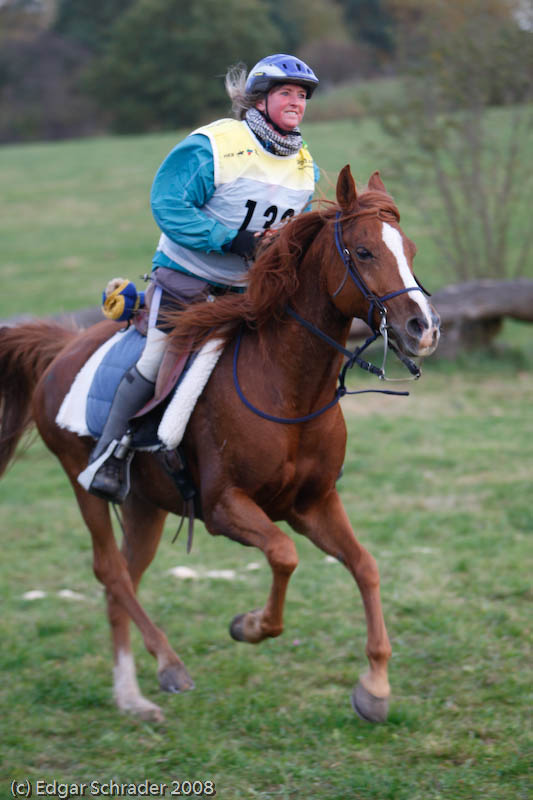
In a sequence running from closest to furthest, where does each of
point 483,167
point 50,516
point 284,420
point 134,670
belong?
point 284,420 → point 134,670 → point 50,516 → point 483,167

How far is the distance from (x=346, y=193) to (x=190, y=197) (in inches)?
32.6

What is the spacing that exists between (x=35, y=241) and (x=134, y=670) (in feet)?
71.8

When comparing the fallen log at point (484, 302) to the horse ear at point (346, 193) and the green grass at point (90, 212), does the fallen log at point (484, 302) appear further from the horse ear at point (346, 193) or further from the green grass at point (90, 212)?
the horse ear at point (346, 193)

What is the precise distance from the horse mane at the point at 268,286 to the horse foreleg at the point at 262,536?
2.50 ft

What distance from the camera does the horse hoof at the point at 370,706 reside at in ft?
14.1

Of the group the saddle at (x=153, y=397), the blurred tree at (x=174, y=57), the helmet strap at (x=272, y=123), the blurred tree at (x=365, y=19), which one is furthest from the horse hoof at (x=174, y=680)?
the blurred tree at (x=365, y=19)

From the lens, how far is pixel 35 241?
2542 centimetres

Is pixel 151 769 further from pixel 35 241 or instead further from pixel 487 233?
pixel 35 241

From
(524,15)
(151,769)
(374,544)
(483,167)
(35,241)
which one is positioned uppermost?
(524,15)

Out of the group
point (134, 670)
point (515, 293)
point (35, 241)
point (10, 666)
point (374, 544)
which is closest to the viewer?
point (134, 670)

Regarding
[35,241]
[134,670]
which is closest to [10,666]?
[134,670]

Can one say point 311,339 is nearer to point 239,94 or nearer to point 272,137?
point 272,137

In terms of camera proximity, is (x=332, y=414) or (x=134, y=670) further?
(x=134, y=670)

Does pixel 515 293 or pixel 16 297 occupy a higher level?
pixel 515 293
